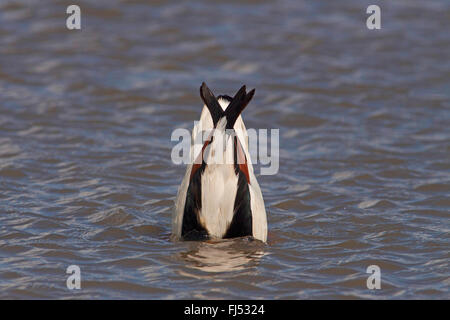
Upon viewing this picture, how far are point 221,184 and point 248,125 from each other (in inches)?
173

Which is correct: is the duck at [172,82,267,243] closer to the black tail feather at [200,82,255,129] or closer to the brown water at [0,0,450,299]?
the black tail feather at [200,82,255,129]

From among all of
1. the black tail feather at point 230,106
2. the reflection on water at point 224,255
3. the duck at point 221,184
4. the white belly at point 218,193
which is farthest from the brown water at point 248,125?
the black tail feather at point 230,106

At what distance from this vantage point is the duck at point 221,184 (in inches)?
273

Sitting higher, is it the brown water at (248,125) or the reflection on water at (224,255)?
the brown water at (248,125)

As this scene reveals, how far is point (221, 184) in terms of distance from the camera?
6.95 metres

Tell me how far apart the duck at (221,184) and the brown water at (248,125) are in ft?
0.52

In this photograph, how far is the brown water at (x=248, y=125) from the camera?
22.7 ft

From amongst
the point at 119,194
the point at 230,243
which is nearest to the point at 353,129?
the point at 119,194

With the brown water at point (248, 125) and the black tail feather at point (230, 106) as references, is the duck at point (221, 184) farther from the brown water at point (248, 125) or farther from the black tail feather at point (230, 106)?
the brown water at point (248, 125)

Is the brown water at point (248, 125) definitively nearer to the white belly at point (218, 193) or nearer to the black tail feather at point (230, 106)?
the white belly at point (218, 193)

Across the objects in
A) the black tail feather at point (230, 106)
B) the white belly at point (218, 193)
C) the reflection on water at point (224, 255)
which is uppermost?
the black tail feather at point (230, 106)

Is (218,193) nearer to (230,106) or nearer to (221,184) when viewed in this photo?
(221,184)

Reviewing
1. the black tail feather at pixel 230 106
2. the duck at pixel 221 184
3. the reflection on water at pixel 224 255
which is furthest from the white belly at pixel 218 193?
the black tail feather at pixel 230 106

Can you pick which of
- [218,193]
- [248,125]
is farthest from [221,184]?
[248,125]
